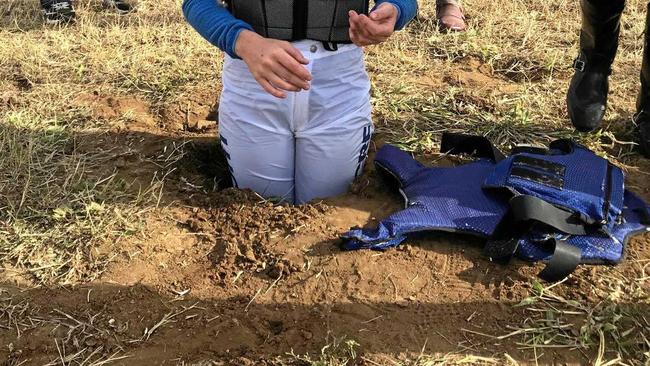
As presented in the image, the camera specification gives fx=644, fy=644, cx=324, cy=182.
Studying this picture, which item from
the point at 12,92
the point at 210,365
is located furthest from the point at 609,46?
the point at 12,92

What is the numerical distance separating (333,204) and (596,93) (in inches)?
49.2

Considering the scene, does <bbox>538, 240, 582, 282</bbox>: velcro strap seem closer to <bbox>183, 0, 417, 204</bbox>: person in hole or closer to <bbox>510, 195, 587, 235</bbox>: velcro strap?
<bbox>510, 195, 587, 235</bbox>: velcro strap

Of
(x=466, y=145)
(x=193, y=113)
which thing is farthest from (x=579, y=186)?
(x=193, y=113)

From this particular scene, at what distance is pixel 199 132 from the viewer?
286cm

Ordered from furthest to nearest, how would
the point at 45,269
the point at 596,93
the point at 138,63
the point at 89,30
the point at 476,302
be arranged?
the point at 89,30 < the point at 138,63 < the point at 596,93 < the point at 45,269 < the point at 476,302

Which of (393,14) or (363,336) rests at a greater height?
(393,14)

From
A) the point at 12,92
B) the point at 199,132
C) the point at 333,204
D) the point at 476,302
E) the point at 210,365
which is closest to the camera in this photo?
the point at 210,365

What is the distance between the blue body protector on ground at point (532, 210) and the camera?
190cm

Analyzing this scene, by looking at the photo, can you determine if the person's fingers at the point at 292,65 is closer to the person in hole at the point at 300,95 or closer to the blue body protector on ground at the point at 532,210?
the person in hole at the point at 300,95

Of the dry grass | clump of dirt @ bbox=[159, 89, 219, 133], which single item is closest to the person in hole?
the dry grass

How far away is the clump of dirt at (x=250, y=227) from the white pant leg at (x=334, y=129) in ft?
0.66

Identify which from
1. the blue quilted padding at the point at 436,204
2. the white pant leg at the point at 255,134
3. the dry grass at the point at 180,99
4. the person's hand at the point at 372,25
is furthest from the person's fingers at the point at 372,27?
the dry grass at the point at 180,99

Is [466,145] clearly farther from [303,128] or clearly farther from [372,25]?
[372,25]

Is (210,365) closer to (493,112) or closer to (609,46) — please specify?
(493,112)
